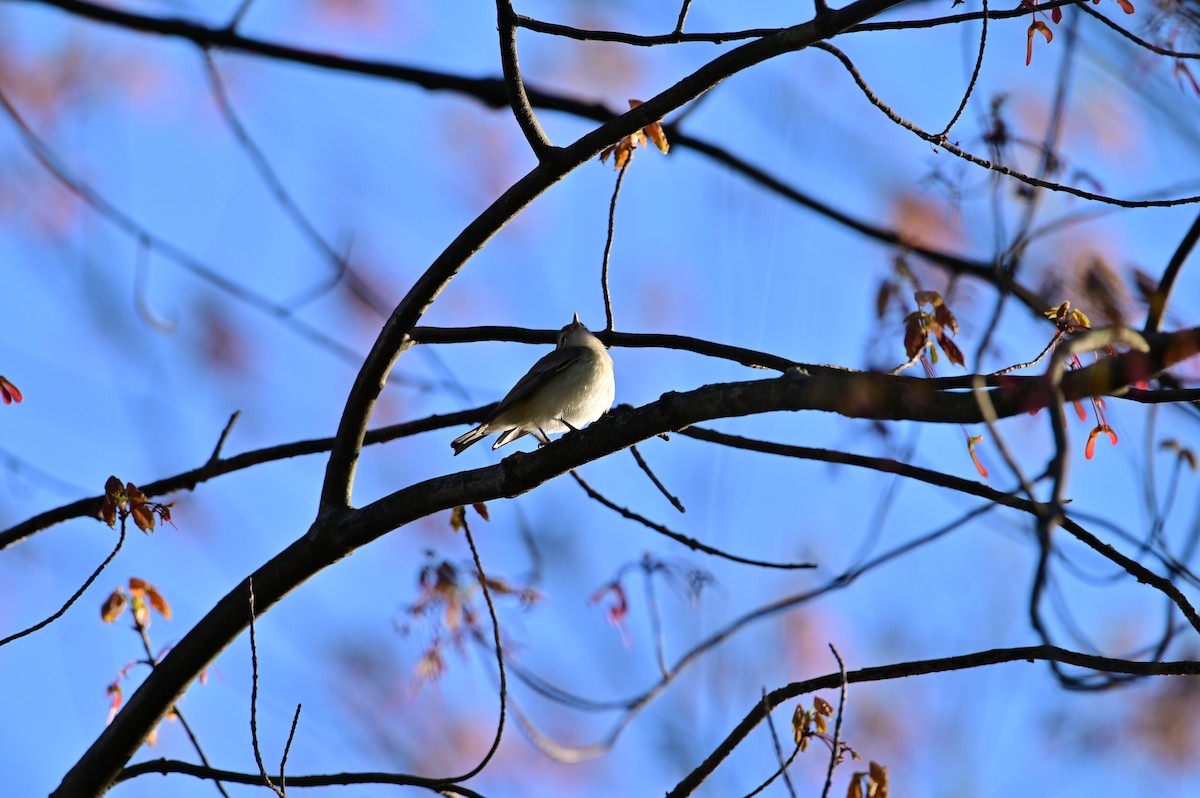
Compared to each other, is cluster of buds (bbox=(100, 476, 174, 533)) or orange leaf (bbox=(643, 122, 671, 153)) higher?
orange leaf (bbox=(643, 122, 671, 153))

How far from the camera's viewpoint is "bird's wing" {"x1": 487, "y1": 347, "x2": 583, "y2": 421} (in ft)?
16.3

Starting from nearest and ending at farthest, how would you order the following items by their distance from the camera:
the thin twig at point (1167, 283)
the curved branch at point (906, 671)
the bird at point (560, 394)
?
the thin twig at point (1167, 283) → the curved branch at point (906, 671) → the bird at point (560, 394)

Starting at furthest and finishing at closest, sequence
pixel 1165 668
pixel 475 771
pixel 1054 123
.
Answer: pixel 1054 123 → pixel 475 771 → pixel 1165 668

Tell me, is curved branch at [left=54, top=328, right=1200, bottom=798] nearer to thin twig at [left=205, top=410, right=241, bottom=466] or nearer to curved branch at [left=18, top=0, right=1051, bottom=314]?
thin twig at [left=205, top=410, right=241, bottom=466]

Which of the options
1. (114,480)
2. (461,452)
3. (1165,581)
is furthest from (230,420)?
(1165,581)

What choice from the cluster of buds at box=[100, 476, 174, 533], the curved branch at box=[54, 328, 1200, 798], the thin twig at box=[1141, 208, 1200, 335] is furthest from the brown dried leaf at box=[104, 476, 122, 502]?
the thin twig at box=[1141, 208, 1200, 335]

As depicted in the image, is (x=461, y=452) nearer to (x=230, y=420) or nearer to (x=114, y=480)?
(x=230, y=420)

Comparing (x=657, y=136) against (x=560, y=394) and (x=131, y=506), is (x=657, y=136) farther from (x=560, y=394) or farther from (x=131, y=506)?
(x=131, y=506)

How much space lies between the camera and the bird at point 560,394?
518 cm

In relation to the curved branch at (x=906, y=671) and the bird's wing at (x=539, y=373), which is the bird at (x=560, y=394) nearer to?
the bird's wing at (x=539, y=373)

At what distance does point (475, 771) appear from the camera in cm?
357

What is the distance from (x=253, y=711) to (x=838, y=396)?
79.8 inches

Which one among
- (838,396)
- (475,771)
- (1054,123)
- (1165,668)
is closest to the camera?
(838,396)

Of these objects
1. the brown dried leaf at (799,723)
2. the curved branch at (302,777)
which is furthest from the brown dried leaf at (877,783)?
the curved branch at (302,777)
